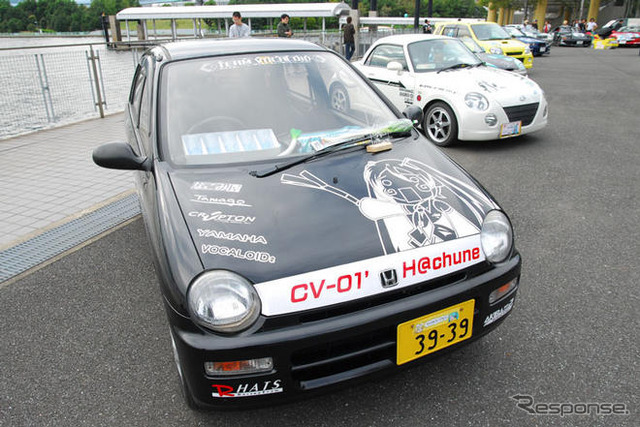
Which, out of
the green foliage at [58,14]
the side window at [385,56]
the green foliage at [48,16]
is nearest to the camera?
the side window at [385,56]

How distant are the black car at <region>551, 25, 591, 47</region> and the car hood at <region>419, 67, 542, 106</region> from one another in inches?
1178

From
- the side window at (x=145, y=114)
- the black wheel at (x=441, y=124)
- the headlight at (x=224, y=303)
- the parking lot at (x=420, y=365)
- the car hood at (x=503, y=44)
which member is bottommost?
the parking lot at (x=420, y=365)

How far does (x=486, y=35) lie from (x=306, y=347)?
14.0 meters

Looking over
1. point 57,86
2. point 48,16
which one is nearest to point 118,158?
point 57,86

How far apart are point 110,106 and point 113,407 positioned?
949 centimetres

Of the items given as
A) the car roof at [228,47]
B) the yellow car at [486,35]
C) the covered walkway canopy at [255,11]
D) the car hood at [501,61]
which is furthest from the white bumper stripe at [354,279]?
the covered walkway canopy at [255,11]

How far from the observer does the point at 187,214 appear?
2.12 m

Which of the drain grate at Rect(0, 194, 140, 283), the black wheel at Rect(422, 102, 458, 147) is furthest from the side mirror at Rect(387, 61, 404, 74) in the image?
the drain grate at Rect(0, 194, 140, 283)

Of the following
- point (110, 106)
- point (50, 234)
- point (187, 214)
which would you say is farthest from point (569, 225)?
point (110, 106)

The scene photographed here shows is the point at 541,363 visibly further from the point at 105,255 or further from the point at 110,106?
the point at 110,106

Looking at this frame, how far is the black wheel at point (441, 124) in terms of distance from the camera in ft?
21.5

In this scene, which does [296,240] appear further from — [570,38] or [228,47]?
[570,38]

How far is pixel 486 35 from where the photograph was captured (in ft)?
44.7

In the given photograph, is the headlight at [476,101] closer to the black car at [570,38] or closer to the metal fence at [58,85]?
the metal fence at [58,85]
